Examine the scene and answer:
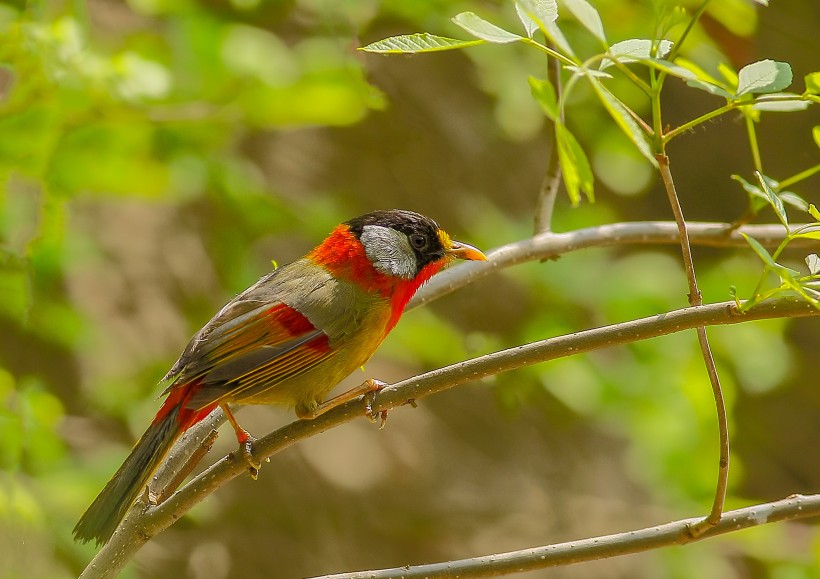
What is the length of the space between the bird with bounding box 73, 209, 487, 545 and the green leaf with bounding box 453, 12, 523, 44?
1044 mm

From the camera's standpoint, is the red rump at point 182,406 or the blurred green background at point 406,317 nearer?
the red rump at point 182,406

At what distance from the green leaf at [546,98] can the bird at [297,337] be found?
1.06 m

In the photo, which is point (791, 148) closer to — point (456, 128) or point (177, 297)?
point (456, 128)

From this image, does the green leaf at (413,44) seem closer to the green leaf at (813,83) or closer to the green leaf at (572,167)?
the green leaf at (572,167)

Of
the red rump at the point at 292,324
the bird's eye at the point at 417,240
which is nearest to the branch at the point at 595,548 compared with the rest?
the red rump at the point at 292,324

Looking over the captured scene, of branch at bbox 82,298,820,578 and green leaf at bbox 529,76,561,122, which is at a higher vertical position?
green leaf at bbox 529,76,561,122

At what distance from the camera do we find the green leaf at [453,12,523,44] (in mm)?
1388

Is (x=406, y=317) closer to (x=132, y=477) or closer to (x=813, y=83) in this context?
(x=132, y=477)

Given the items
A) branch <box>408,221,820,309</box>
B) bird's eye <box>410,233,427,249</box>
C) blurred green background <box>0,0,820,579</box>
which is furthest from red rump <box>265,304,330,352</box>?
blurred green background <box>0,0,820,579</box>

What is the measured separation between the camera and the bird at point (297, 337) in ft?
7.82

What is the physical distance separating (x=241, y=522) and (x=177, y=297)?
5.01 feet

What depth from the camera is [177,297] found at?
573cm

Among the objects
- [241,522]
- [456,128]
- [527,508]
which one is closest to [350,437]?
[241,522]

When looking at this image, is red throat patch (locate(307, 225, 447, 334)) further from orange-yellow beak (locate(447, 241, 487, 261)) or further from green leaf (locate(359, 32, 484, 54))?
green leaf (locate(359, 32, 484, 54))
